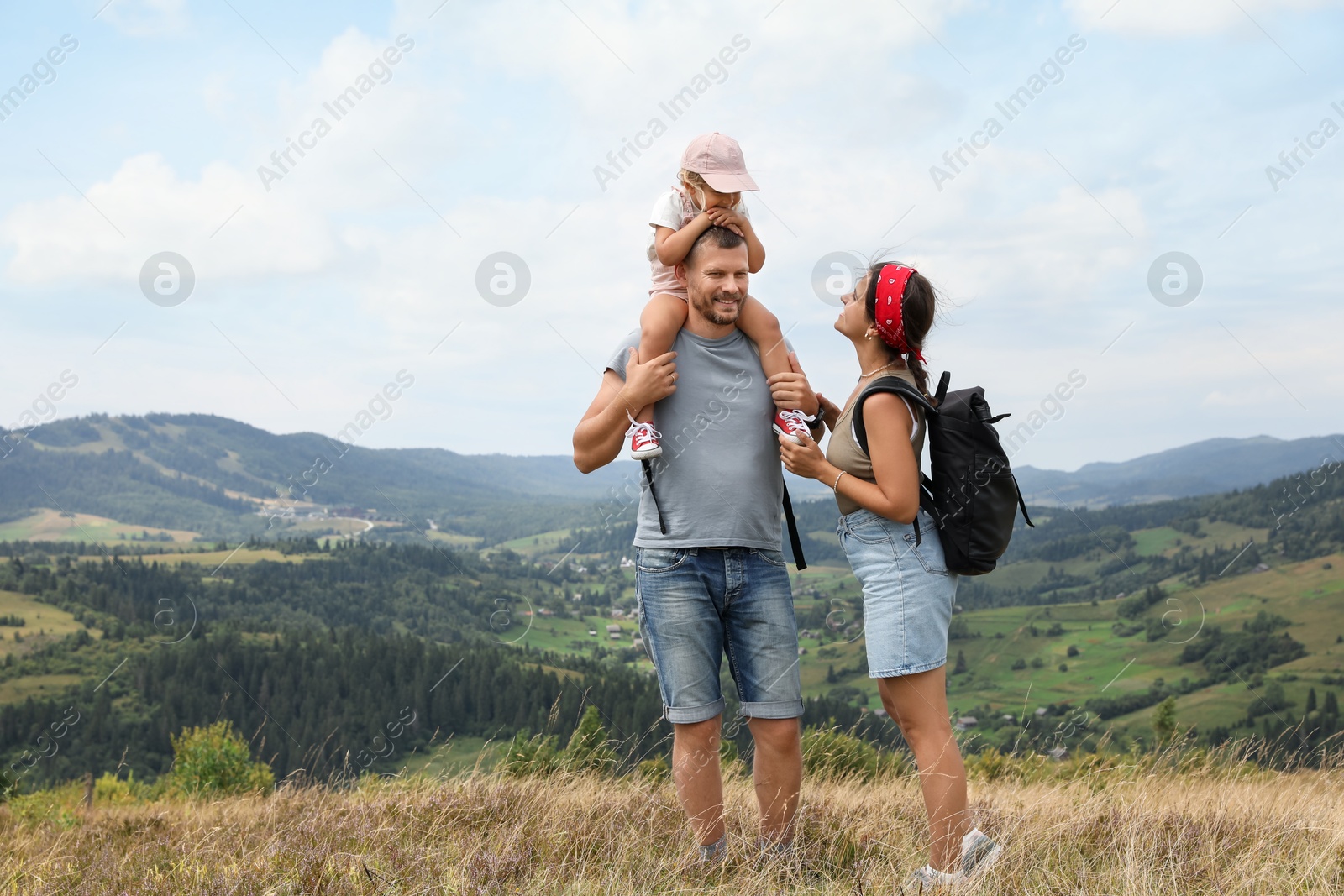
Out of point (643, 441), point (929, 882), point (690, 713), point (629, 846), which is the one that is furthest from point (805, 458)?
point (629, 846)

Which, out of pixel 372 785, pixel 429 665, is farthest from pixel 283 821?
pixel 429 665

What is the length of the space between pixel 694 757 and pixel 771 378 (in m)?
1.54

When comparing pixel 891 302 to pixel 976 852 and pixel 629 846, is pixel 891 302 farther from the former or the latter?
pixel 629 846

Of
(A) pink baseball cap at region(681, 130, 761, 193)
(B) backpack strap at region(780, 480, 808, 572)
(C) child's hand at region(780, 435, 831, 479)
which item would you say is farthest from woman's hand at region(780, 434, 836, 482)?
(A) pink baseball cap at region(681, 130, 761, 193)

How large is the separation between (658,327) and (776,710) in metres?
1.58

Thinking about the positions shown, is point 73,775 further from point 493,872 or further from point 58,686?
point 493,872

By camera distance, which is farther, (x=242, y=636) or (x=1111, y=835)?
(x=242, y=636)

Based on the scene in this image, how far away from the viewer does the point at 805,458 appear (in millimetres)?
3168

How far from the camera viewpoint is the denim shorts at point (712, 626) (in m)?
3.36

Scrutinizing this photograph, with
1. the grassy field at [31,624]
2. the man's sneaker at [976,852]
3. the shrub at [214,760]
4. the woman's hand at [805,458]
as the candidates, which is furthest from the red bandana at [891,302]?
the grassy field at [31,624]

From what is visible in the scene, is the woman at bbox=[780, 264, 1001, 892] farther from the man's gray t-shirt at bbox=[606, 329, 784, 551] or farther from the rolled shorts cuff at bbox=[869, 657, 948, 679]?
the man's gray t-shirt at bbox=[606, 329, 784, 551]

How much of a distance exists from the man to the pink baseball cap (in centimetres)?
19

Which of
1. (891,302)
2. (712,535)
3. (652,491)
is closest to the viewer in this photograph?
(891,302)

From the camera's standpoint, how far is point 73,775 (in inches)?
3501
